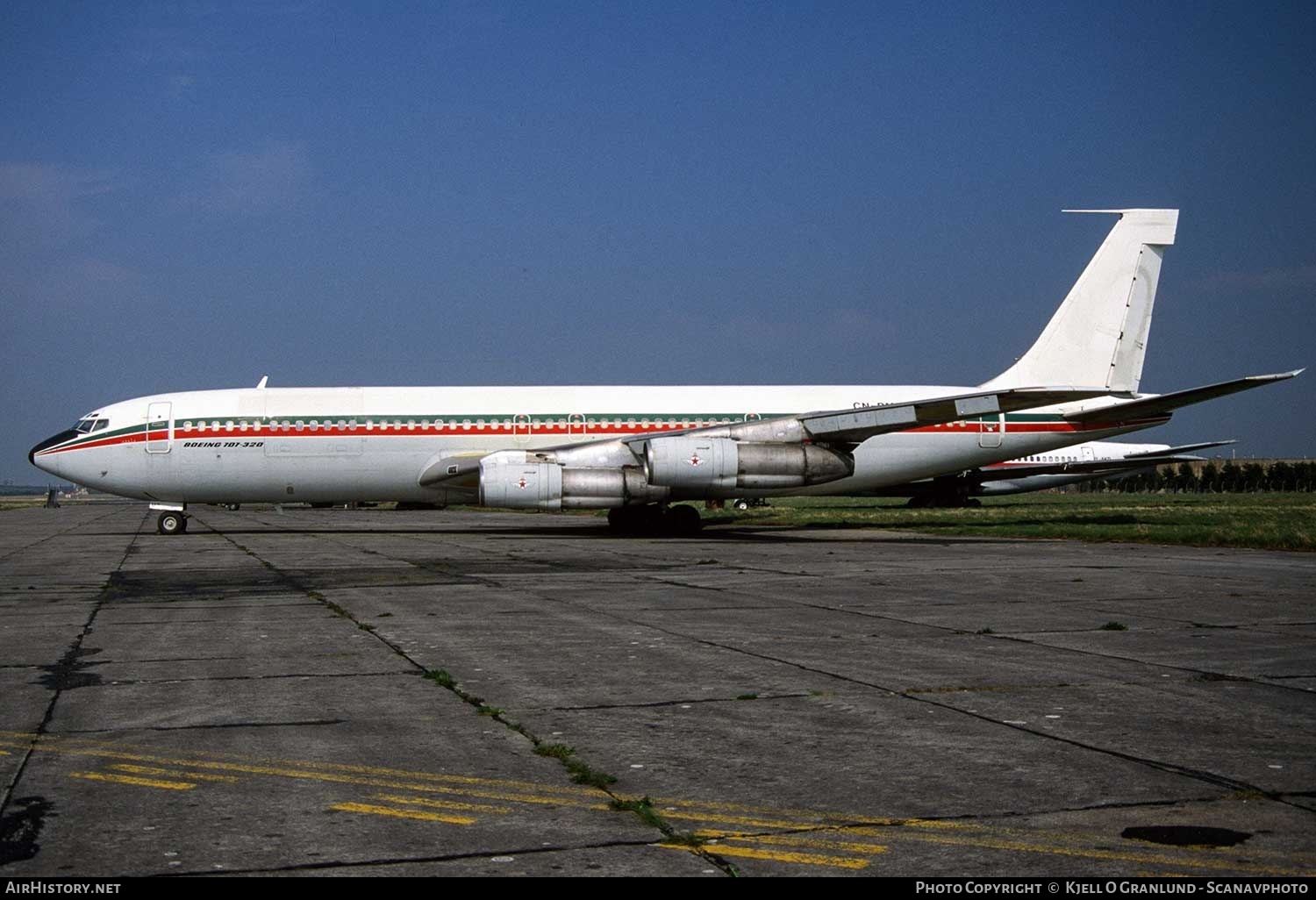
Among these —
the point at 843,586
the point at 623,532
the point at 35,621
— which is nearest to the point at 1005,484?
the point at 623,532

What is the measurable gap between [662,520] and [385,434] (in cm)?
694

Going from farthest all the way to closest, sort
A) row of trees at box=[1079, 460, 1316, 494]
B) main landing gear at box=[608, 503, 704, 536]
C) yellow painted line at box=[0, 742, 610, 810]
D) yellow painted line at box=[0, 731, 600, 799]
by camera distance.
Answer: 1. row of trees at box=[1079, 460, 1316, 494]
2. main landing gear at box=[608, 503, 704, 536]
3. yellow painted line at box=[0, 731, 600, 799]
4. yellow painted line at box=[0, 742, 610, 810]

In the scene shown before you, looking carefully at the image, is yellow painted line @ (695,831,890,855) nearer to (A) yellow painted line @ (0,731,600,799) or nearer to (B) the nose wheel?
(A) yellow painted line @ (0,731,600,799)

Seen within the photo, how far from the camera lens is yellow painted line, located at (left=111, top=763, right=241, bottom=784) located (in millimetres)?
5723

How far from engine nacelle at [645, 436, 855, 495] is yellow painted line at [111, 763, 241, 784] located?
19.9 metres

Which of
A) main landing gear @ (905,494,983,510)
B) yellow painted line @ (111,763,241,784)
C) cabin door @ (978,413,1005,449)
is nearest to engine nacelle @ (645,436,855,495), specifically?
cabin door @ (978,413,1005,449)

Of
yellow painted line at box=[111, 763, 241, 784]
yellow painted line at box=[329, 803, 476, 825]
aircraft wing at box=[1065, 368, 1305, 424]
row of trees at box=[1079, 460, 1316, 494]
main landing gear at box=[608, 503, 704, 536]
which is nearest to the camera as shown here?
yellow painted line at box=[329, 803, 476, 825]

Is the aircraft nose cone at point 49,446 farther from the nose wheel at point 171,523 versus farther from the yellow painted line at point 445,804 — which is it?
the yellow painted line at point 445,804

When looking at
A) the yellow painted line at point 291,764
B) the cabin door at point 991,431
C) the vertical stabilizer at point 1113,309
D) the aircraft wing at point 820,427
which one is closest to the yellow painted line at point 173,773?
the yellow painted line at point 291,764

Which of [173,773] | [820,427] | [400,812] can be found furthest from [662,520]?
[400,812]

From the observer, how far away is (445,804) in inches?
207

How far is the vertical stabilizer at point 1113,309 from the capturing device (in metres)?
30.2

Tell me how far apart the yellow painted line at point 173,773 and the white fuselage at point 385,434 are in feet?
71.3

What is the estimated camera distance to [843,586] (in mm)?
15469
